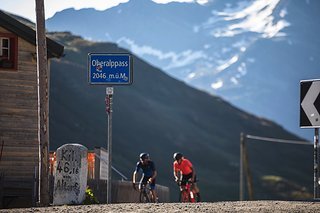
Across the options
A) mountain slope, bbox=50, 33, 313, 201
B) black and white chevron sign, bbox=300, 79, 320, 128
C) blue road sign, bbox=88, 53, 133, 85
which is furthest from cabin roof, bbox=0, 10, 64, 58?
mountain slope, bbox=50, 33, 313, 201

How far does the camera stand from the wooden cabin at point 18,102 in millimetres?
32938

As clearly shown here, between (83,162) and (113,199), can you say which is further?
(113,199)

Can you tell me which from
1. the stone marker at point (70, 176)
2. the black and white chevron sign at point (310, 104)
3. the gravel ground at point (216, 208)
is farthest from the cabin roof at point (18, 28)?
the gravel ground at point (216, 208)

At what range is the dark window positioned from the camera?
3350cm

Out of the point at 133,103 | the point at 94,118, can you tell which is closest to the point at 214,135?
the point at 133,103

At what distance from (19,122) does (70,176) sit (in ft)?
38.0

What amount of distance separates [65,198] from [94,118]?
427ft

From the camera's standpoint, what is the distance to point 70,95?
151250 mm

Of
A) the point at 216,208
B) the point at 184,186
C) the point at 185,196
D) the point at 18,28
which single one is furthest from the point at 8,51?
the point at 216,208

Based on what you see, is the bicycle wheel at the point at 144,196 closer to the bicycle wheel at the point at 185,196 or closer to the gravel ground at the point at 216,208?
the bicycle wheel at the point at 185,196

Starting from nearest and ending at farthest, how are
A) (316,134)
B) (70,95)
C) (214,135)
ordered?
1. (316,134)
2. (70,95)
3. (214,135)

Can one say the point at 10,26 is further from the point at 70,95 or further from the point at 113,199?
the point at 70,95

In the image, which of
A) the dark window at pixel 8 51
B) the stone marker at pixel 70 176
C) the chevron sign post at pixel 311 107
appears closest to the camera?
the chevron sign post at pixel 311 107

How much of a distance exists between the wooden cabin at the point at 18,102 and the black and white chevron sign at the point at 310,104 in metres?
15.5
